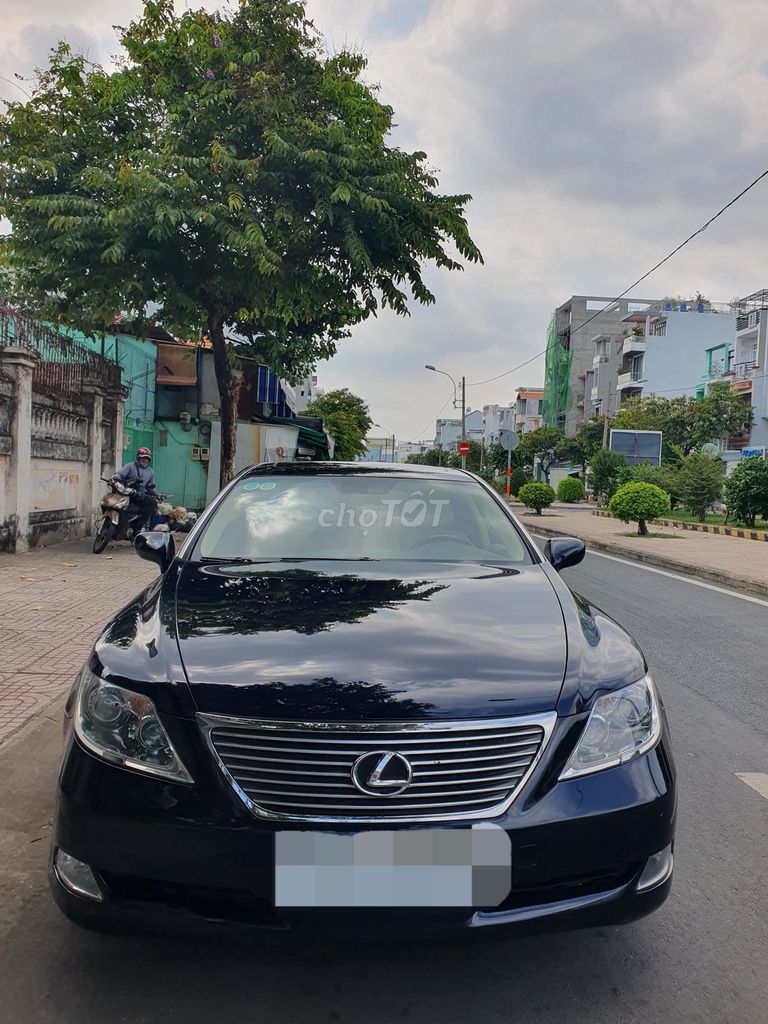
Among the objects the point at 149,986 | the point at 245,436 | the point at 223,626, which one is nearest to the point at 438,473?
the point at 223,626

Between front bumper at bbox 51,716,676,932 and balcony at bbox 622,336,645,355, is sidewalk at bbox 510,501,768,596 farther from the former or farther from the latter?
balcony at bbox 622,336,645,355

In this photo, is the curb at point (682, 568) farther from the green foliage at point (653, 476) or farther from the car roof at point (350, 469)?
the green foliage at point (653, 476)

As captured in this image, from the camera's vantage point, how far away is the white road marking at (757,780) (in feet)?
11.8

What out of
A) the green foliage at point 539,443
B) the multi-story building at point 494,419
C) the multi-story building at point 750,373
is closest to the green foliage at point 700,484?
the multi-story building at point 750,373

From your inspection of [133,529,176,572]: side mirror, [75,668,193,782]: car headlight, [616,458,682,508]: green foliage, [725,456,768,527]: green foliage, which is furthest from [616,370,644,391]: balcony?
[75,668,193,782]: car headlight

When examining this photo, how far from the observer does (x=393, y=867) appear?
1.87 metres

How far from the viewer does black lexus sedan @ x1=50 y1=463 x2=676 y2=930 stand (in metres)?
1.88

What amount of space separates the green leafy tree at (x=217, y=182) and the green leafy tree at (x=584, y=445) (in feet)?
153

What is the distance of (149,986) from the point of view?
2123 millimetres

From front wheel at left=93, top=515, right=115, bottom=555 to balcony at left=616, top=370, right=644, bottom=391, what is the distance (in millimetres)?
57366

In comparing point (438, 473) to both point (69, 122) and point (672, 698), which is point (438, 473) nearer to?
point (672, 698)

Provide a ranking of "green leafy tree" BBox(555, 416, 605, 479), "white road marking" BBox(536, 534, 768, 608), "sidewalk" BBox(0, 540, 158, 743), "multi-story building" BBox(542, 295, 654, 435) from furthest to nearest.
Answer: "multi-story building" BBox(542, 295, 654, 435)
"green leafy tree" BBox(555, 416, 605, 479)
"white road marking" BBox(536, 534, 768, 608)
"sidewalk" BBox(0, 540, 158, 743)

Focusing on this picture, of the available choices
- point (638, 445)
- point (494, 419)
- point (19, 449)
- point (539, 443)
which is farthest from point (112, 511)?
point (494, 419)

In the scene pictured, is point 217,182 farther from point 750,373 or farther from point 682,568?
point 750,373
